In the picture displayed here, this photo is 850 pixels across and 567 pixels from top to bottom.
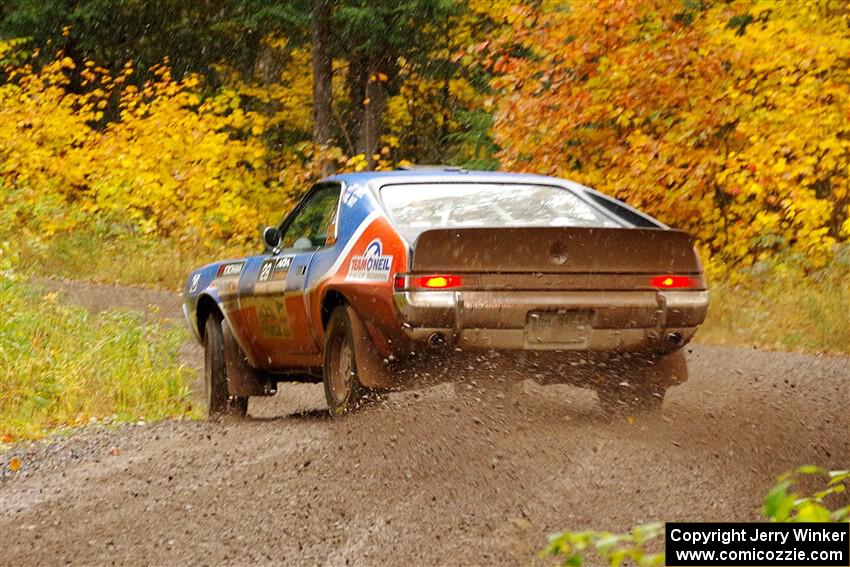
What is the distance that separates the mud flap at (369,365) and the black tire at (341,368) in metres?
0.05

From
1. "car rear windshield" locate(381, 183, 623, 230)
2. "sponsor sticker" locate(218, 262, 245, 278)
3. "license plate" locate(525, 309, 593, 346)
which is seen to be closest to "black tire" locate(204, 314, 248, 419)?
"sponsor sticker" locate(218, 262, 245, 278)

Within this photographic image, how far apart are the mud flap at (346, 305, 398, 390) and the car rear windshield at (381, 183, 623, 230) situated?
0.67m

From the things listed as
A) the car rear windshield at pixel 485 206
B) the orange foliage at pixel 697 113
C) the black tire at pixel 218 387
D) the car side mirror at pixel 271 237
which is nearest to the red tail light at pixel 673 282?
the car rear windshield at pixel 485 206

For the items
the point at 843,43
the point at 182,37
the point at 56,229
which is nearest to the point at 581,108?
the point at 843,43

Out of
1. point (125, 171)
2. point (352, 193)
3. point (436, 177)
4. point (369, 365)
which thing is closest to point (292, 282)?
point (352, 193)

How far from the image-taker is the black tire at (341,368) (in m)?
7.52

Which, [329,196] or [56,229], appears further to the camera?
[56,229]

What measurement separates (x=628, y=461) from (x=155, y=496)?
238cm

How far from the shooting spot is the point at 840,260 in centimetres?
1620

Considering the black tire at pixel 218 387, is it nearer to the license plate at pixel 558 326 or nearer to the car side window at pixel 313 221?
the car side window at pixel 313 221

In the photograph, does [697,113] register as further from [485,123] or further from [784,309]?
[485,123]

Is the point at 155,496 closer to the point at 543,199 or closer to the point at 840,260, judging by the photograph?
the point at 543,199

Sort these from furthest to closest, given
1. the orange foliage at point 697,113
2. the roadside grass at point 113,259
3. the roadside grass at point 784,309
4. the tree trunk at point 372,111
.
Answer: the tree trunk at point 372,111, the roadside grass at point 113,259, the orange foliage at point 697,113, the roadside grass at point 784,309

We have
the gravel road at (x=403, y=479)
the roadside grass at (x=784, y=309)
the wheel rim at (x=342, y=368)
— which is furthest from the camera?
the roadside grass at (x=784, y=309)
